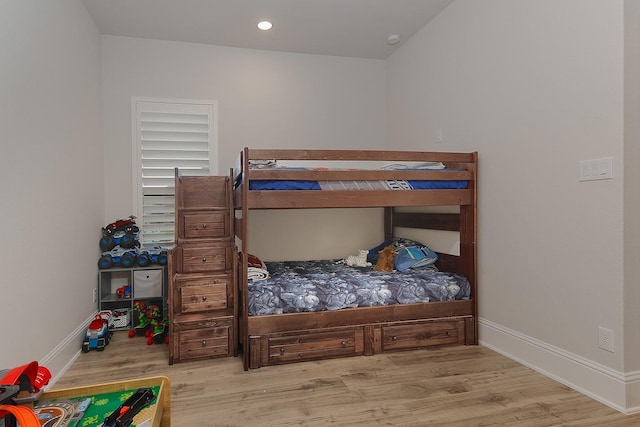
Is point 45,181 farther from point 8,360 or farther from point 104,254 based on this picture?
point 104,254

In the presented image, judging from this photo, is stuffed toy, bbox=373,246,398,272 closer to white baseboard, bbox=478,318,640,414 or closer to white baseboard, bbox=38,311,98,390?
white baseboard, bbox=478,318,640,414

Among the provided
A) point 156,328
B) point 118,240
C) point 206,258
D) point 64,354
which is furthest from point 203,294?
point 118,240

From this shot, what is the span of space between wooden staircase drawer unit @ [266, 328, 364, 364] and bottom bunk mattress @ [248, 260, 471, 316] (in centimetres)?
17

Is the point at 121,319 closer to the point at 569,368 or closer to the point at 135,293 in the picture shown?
the point at 135,293

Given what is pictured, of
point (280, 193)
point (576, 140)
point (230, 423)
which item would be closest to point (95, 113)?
point (280, 193)

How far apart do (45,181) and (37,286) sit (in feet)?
2.02

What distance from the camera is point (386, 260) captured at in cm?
330

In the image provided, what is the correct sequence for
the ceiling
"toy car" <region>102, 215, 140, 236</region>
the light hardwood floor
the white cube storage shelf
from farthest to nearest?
"toy car" <region>102, 215, 140, 236</region>
the white cube storage shelf
the ceiling
the light hardwood floor

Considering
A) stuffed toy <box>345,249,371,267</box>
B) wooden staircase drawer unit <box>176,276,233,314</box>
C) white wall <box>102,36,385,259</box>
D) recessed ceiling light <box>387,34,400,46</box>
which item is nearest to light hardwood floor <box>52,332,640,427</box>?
wooden staircase drawer unit <box>176,276,233,314</box>

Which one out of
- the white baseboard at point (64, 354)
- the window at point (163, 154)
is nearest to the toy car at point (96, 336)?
the white baseboard at point (64, 354)

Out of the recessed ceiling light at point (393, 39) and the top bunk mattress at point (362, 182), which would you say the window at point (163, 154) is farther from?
the recessed ceiling light at point (393, 39)

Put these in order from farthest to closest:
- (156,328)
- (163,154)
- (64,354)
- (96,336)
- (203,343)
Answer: (163,154), (156,328), (96,336), (203,343), (64,354)

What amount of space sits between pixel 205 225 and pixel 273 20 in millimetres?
1919

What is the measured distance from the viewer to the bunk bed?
248 cm
